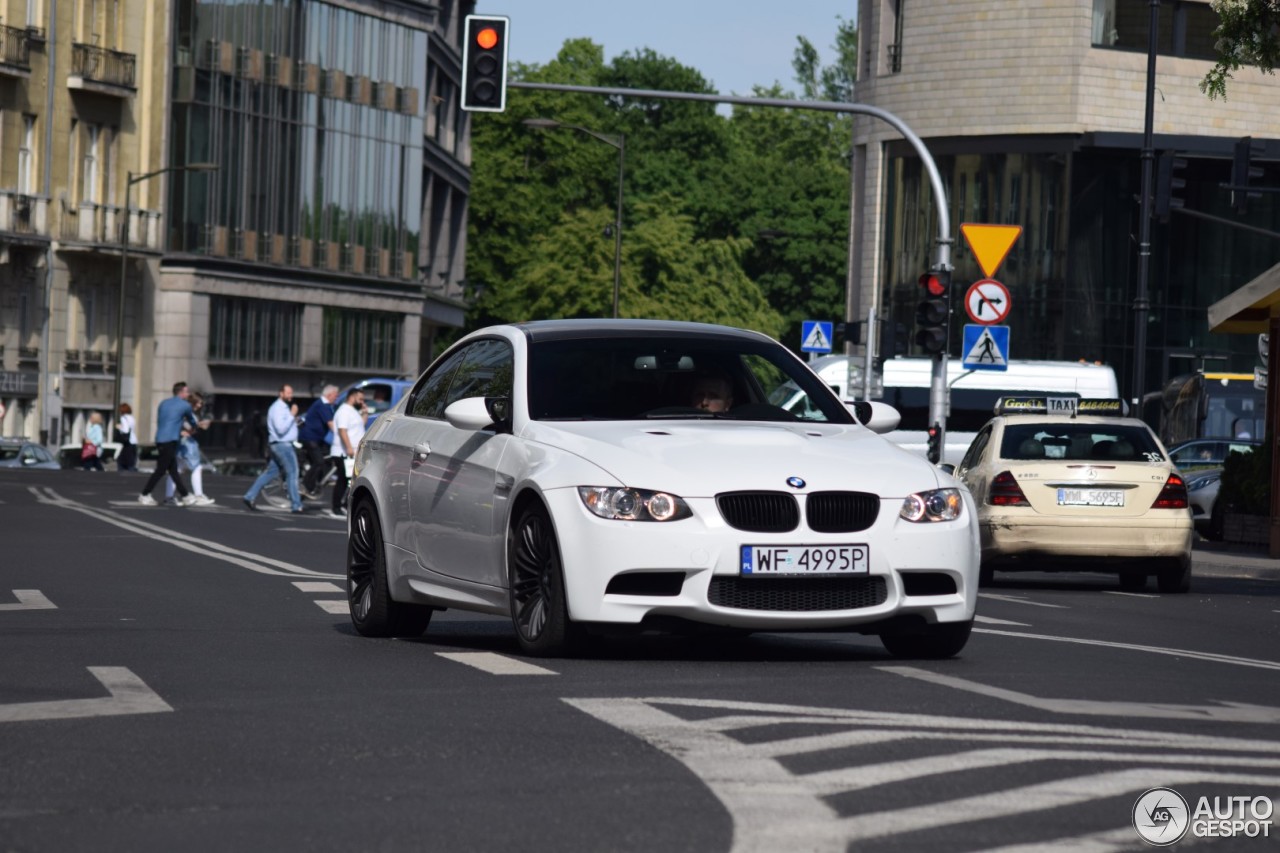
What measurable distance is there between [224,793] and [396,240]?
75.5m

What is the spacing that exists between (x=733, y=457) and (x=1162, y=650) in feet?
10.1

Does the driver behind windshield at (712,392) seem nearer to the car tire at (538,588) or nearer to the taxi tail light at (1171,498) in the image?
the car tire at (538,588)

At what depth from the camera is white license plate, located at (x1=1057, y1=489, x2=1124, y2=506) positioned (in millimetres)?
20266

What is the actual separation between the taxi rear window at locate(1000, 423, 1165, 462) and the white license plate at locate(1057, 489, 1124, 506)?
43 cm

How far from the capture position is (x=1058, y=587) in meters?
21.6

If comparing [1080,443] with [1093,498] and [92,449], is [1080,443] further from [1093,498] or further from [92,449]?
[92,449]

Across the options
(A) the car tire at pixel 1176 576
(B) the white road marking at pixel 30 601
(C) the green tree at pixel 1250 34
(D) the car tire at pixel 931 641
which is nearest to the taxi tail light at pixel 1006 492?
(A) the car tire at pixel 1176 576

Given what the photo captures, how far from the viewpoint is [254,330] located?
75.8 m

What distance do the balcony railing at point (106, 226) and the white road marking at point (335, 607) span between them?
182 feet

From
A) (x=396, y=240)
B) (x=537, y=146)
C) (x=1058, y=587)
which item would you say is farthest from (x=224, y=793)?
(x=537, y=146)

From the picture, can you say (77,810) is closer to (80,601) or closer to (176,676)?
(176,676)

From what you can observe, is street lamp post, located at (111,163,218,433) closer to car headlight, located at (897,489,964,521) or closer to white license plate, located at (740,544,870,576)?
car headlight, located at (897,489,964,521)

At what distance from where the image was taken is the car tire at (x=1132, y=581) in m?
21.3

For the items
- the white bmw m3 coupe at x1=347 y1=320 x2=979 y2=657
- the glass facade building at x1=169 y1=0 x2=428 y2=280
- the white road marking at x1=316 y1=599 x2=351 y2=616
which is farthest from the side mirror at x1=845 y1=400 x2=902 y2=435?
the glass facade building at x1=169 y1=0 x2=428 y2=280
